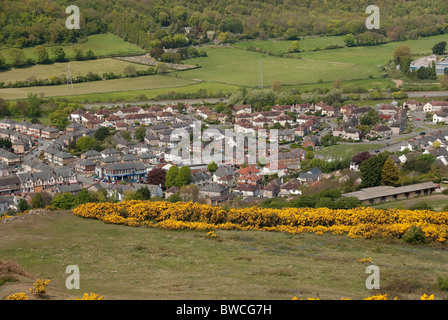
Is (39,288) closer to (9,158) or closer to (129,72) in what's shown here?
(9,158)

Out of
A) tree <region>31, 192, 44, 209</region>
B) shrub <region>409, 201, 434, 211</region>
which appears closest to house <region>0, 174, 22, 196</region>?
Result: tree <region>31, 192, 44, 209</region>

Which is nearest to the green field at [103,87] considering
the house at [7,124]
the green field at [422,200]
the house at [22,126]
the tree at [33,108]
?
the tree at [33,108]

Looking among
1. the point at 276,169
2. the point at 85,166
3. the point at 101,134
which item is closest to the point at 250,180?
the point at 276,169

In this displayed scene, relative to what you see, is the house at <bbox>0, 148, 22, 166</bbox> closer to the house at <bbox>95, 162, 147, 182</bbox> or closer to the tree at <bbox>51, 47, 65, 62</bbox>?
the house at <bbox>95, 162, 147, 182</bbox>

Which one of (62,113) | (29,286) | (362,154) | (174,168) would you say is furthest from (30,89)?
(29,286)
